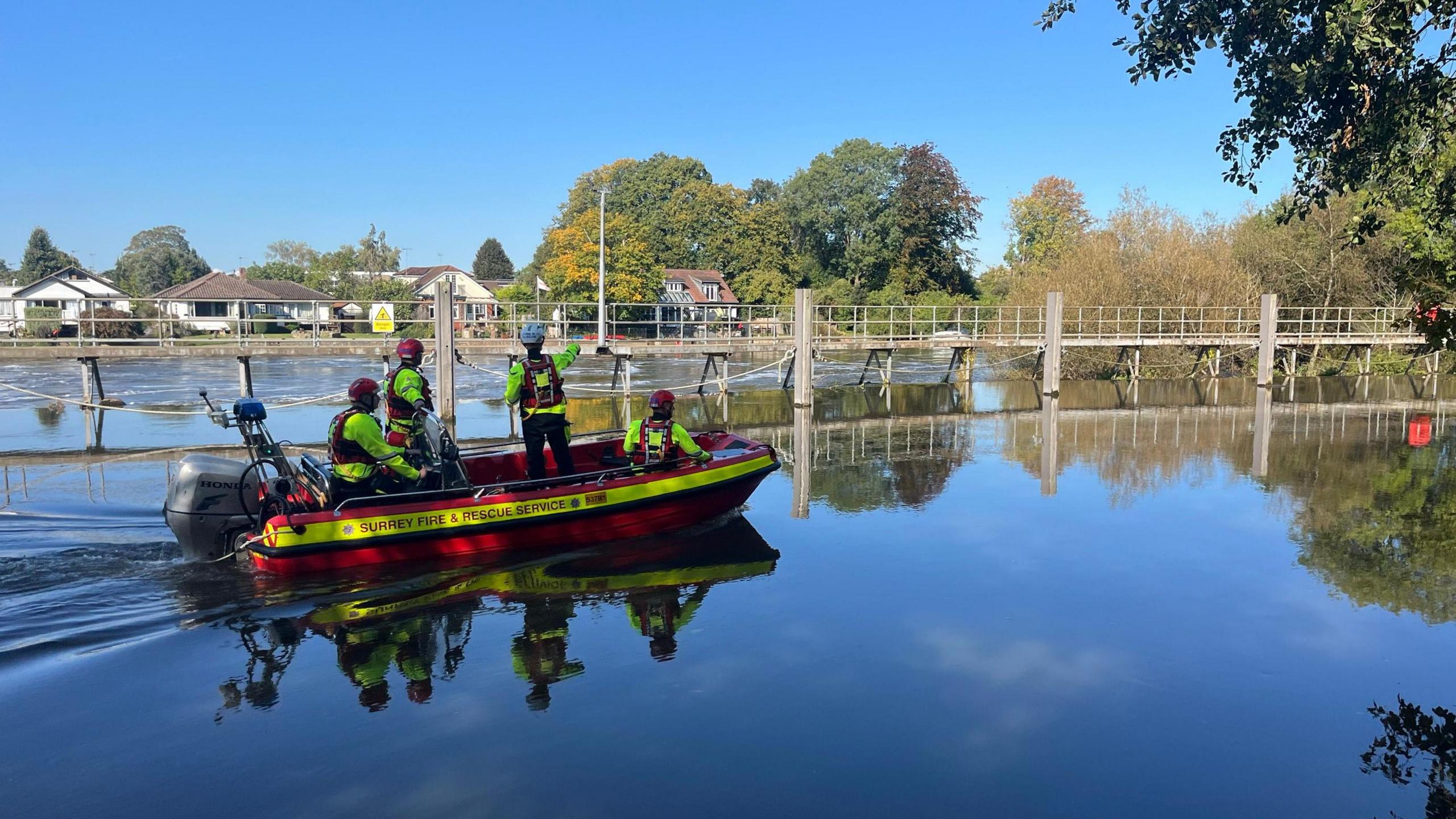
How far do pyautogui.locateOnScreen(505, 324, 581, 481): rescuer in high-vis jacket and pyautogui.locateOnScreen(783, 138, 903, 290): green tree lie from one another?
2185 inches

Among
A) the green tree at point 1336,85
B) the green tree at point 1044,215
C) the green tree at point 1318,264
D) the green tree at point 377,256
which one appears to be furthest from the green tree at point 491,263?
the green tree at point 1336,85

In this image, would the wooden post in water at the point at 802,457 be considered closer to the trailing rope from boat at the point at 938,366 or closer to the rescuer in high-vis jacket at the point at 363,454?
the rescuer in high-vis jacket at the point at 363,454

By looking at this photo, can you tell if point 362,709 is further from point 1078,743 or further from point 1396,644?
point 1396,644

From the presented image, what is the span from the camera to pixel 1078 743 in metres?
5.64

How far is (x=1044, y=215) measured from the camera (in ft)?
237

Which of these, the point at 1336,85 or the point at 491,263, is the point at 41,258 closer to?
the point at 491,263

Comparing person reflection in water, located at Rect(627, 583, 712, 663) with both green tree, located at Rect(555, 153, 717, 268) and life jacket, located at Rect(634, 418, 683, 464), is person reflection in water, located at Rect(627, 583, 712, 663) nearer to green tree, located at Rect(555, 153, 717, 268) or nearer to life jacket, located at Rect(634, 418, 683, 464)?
life jacket, located at Rect(634, 418, 683, 464)

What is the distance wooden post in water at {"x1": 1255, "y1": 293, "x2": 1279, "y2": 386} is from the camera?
27953mm

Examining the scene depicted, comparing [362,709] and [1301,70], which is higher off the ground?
[1301,70]

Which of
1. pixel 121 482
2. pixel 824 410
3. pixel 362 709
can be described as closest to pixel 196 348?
pixel 121 482

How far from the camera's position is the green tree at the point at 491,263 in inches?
4016

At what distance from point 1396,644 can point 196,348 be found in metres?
20.2

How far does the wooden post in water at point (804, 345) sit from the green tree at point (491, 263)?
8429 centimetres

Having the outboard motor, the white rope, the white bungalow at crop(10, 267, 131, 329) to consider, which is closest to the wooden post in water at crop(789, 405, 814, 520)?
the outboard motor
